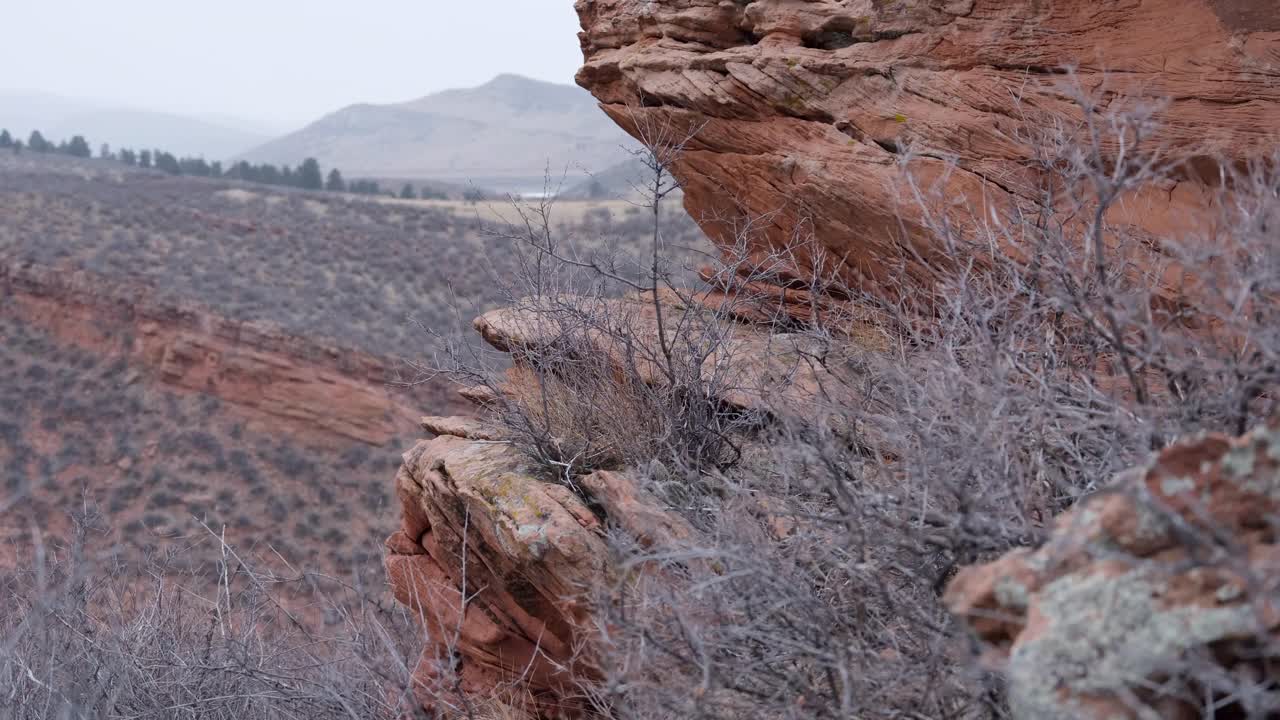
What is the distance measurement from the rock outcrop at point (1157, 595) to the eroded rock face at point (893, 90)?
2.18 m

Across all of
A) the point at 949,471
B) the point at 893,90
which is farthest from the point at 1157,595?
the point at 893,90

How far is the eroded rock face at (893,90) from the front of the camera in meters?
4.58

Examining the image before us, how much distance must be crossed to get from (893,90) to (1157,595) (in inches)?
164

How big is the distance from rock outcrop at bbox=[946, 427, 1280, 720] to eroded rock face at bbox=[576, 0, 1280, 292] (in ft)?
7.16

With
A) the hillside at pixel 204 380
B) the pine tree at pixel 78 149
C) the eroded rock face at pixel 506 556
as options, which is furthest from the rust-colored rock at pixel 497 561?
the pine tree at pixel 78 149

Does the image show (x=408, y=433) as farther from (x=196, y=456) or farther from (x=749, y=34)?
(x=749, y=34)

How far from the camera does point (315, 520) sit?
1719cm

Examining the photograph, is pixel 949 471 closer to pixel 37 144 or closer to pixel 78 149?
pixel 78 149

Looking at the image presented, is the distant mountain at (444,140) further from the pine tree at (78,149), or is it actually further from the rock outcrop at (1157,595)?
the rock outcrop at (1157,595)

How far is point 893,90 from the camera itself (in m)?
5.54

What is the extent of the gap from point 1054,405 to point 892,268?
2936mm

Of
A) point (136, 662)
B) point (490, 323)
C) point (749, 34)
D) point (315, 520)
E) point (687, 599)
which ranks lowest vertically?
point (315, 520)

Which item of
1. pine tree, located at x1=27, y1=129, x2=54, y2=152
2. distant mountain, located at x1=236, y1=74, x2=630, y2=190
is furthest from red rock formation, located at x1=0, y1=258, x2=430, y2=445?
distant mountain, located at x1=236, y1=74, x2=630, y2=190

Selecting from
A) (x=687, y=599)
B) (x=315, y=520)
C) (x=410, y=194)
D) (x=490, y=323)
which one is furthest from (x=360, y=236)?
(x=687, y=599)
